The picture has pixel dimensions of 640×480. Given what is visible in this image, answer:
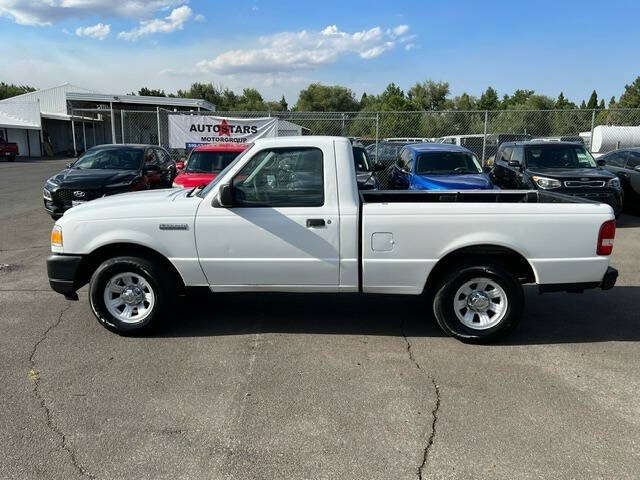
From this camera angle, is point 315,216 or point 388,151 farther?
point 388,151

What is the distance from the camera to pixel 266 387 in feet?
13.0

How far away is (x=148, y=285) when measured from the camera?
493cm

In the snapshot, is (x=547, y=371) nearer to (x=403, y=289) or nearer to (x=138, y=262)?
(x=403, y=289)

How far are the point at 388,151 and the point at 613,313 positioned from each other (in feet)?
42.2

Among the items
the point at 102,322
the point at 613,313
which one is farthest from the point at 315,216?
the point at 613,313

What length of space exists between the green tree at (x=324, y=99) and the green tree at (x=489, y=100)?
20603 millimetres

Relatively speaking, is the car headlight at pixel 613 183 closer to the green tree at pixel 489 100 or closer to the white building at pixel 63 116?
the white building at pixel 63 116

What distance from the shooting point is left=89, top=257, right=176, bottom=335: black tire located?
4848 mm

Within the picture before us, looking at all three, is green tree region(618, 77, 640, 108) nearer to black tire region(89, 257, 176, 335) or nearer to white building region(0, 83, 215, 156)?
white building region(0, 83, 215, 156)

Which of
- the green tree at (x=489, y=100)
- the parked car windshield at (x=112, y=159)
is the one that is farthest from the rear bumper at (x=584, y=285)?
the green tree at (x=489, y=100)

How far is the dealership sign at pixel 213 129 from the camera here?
54.4ft

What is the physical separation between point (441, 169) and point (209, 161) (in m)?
4.77

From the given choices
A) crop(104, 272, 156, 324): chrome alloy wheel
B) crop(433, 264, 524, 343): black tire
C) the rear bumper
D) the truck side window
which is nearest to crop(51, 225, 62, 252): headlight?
crop(104, 272, 156, 324): chrome alloy wheel

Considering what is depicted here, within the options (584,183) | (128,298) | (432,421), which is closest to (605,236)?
(432,421)
